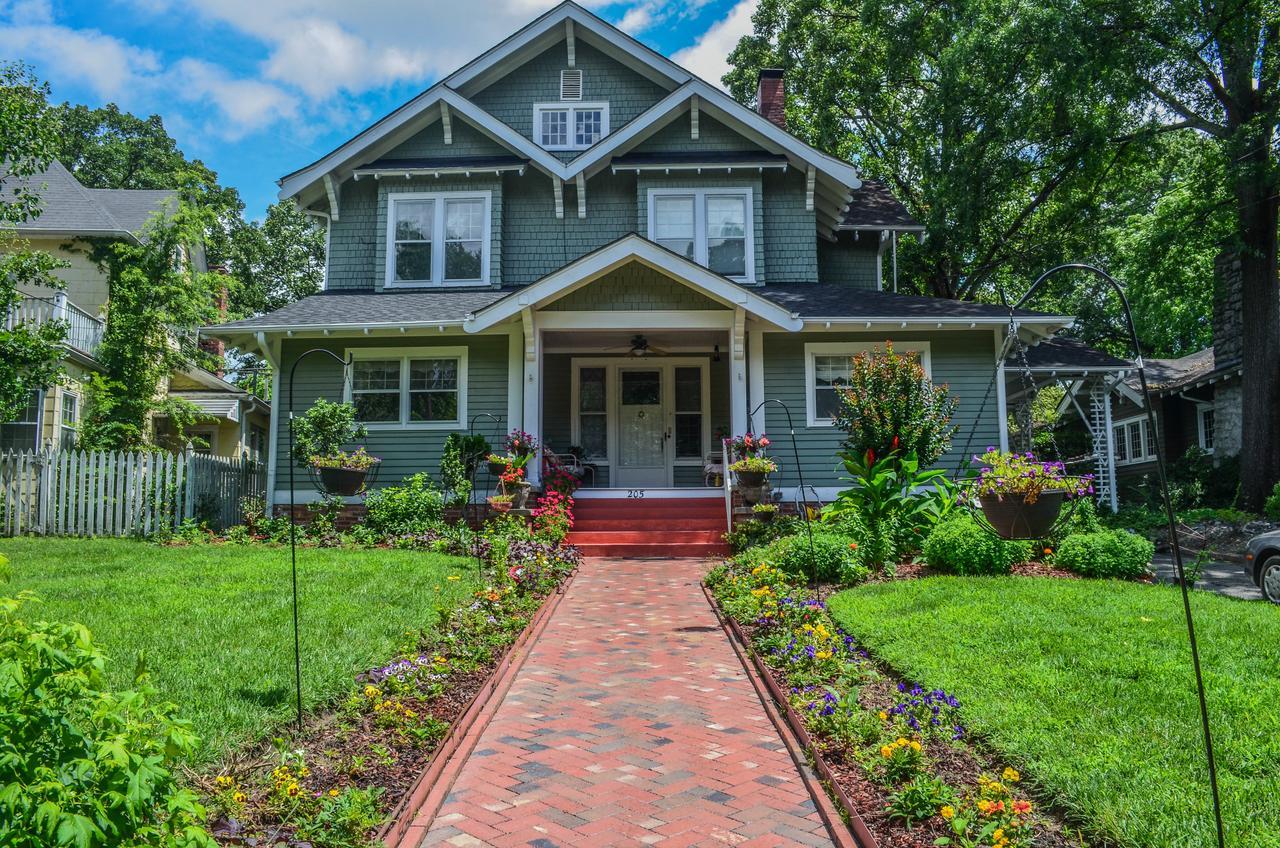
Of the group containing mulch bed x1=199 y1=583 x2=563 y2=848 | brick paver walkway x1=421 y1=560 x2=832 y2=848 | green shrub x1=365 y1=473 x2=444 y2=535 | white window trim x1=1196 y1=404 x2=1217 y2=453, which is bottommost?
brick paver walkway x1=421 y1=560 x2=832 y2=848

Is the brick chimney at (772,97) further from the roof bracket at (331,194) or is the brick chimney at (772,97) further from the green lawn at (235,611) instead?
the green lawn at (235,611)

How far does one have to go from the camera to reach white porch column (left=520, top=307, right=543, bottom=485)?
46.4 feet

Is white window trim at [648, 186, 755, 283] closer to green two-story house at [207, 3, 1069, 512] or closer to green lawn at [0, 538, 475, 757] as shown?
green two-story house at [207, 3, 1069, 512]

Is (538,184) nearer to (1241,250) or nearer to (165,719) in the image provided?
(1241,250)

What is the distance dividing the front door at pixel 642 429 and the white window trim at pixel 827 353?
3321 millimetres

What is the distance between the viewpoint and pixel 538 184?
55.3ft

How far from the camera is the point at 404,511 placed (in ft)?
43.9

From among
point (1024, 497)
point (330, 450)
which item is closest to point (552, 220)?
point (330, 450)

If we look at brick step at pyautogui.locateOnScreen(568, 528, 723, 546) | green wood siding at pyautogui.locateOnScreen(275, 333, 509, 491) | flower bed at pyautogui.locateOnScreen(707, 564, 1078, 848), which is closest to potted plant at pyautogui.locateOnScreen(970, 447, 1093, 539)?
flower bed at pyautogui.locateOnScreen(707, 564, 1078, 848)

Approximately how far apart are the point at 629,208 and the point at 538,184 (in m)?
1.80

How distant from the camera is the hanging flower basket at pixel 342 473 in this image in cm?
1238

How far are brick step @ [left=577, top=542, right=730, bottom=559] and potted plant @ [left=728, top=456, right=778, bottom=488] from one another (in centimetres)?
101

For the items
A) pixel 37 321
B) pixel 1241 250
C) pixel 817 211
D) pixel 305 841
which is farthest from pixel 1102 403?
pixel 37 321

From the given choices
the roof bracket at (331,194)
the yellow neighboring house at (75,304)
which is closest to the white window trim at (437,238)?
the roof bracket at (331,194)
